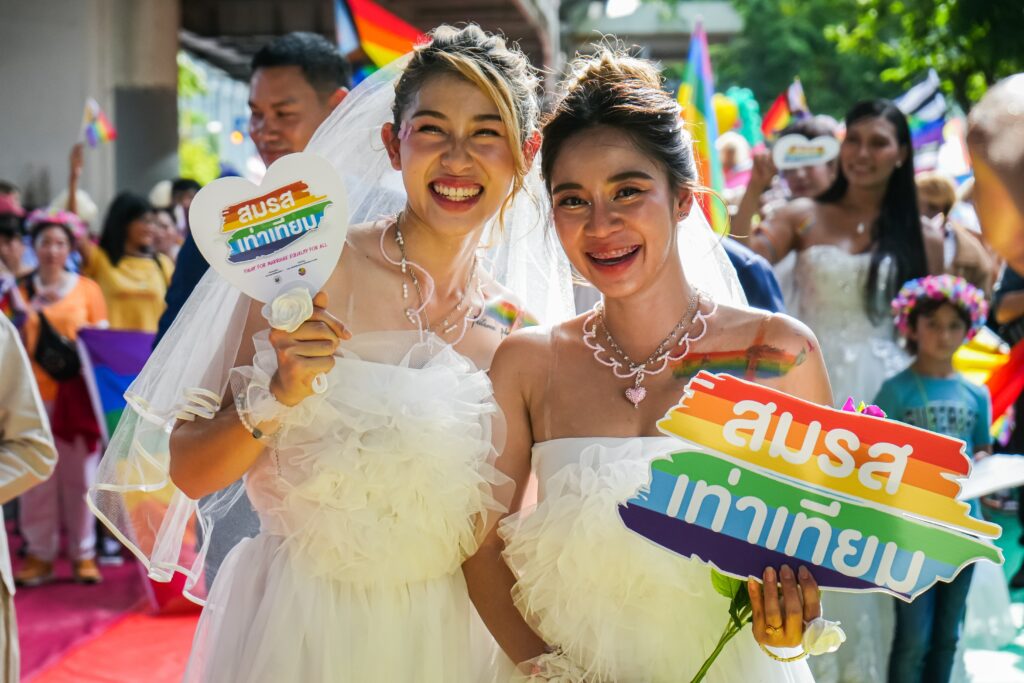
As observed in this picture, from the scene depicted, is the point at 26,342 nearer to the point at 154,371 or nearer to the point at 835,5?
the point at 154,371

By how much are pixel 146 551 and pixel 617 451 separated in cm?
133

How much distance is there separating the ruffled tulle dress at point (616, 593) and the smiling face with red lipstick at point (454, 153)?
65cm

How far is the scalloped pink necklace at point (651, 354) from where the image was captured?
2197 millimetres

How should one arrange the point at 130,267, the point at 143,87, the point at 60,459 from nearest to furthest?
the point at 60,459 < the point at 130,267 < the point at 143,87

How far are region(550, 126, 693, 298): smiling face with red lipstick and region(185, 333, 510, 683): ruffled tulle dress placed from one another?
345 millimetres

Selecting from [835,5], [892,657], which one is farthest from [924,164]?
[835,5]

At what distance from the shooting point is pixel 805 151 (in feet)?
18.3

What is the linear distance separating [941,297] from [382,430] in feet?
9.83

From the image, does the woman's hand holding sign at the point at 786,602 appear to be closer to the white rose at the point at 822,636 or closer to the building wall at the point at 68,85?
the white rose at the point at 822,636

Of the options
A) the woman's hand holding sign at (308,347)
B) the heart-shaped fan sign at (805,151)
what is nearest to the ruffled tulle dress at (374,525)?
the woman's hand holding sign at (308,347)

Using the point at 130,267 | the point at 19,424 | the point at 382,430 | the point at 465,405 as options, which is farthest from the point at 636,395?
the point at 130,267

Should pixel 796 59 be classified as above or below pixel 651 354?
above

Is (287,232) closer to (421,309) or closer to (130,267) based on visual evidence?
(421,309)

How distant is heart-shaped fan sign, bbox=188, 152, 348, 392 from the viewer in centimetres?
198
